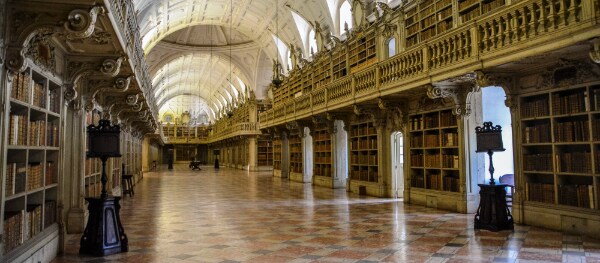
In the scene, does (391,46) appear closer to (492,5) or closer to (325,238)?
(492,5)

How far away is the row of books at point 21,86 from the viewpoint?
14.0ft

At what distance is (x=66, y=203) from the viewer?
6.88 m

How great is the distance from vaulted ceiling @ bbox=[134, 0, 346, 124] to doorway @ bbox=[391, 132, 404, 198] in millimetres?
6549

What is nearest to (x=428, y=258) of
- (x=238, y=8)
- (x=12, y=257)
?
(x=12, y=257)

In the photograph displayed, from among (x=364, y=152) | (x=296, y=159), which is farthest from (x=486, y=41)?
(x=296, y=159)

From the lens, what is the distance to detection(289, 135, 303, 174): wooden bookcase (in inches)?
804

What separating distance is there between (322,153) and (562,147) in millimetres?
11053

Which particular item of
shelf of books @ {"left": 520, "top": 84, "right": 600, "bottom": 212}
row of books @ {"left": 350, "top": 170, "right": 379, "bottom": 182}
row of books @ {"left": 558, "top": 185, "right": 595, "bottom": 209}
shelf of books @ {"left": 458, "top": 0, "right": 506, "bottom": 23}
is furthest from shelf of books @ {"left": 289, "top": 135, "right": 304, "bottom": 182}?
row of books @ {"left": 558, "top": 185, "right": 595, "bottom": 209}

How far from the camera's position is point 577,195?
686 cm

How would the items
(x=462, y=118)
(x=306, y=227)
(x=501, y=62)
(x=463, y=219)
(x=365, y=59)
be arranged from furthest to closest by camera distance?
(x=365, y=59) < (x=462, y=118) < (x=463, y=219) < (x=306, y=227) < (x=501, y=62)

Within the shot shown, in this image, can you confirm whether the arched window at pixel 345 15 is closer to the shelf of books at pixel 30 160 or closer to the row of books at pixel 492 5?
Result: the row of books at pixel 492 5

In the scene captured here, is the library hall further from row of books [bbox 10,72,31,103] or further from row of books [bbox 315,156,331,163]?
row of books [bbox 315,156,331,163]

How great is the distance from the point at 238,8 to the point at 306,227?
17.9 meters

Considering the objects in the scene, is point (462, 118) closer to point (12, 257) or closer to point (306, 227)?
point (306, 227)
